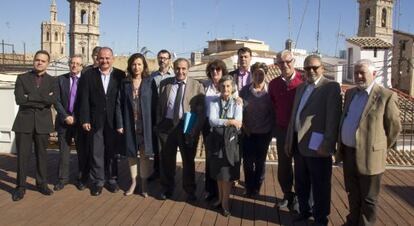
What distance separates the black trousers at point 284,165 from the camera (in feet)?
16.4

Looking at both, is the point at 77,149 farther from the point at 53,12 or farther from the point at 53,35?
the point at 53,12

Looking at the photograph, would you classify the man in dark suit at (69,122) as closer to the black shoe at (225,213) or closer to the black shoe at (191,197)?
the black shoe at (191,197)

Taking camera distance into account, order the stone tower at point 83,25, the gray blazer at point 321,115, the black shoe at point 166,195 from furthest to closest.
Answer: the stone tower at point 83,25
the black shoe at point 166,195
the gray blazer at point 321,115

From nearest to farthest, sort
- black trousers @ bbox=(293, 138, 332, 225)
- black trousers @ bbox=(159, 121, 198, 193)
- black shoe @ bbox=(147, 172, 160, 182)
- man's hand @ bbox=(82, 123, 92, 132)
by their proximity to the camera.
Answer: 1. black trousers @ bbox=(293, 138, 332, 225)
2. black trousers @ bbox=(159, 121, 198, 193)
3. man's hand @ bbox=(82, 123, 92, 132)
4. black shoe @ bbox=(147, 172, 160, 182)

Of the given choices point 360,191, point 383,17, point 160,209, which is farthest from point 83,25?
point 360,191

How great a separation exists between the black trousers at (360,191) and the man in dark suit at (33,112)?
355cm

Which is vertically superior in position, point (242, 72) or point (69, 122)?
point (242, 72)

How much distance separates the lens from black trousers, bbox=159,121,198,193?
17.6ft

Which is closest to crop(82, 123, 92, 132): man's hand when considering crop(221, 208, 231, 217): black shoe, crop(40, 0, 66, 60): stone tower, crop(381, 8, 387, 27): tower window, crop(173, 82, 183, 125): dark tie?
crop(173, 82, 183, 125): dark tie

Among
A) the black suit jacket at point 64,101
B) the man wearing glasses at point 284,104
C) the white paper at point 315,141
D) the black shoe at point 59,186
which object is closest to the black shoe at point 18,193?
the black shoe at point 59,186

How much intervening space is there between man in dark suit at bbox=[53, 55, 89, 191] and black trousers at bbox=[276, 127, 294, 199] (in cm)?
256

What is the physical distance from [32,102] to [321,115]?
3405 millimetres

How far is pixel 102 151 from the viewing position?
230 inches

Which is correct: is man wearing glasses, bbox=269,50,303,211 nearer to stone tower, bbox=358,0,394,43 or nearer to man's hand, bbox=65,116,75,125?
man's hand, bbox=65,116,75,125
